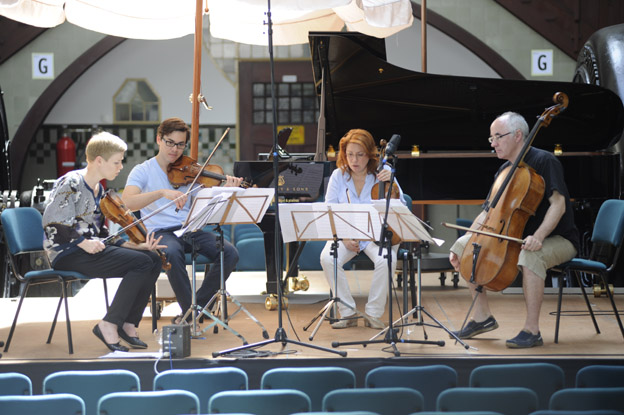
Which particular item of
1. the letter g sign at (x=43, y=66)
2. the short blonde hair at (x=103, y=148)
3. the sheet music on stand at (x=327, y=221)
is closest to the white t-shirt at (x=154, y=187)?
the short blonde hair at (x=103, y=148)

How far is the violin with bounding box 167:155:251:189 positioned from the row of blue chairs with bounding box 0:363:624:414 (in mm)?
1984

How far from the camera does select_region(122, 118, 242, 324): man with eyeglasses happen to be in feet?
14.2

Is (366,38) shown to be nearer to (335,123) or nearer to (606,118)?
(335,123)

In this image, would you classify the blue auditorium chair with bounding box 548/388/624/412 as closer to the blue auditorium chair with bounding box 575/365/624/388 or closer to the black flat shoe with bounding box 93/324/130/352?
the blue auditorium chair with bounding box 575/365/624/388

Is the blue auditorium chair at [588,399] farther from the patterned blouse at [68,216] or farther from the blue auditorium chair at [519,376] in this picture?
the patterned blouse at [68,216]

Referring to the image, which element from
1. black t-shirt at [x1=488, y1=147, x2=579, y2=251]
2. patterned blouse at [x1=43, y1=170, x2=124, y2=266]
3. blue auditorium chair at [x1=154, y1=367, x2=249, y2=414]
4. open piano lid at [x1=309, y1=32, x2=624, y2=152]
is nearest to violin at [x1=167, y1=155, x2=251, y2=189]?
patterned blouse at [x1=43, y1=170, x2=124, y2=266]

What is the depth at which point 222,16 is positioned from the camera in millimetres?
5652

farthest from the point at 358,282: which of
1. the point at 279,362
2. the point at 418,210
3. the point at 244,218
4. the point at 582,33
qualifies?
the point at 582,33

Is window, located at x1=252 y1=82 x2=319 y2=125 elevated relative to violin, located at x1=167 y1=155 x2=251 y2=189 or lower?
elevated

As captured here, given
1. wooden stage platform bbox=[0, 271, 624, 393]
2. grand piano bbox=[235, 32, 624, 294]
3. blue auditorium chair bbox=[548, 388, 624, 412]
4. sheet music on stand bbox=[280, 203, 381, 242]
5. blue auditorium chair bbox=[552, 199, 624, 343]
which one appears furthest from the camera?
grand piano bbox=[235, 32, 624, 294]

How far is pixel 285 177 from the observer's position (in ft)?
16.7

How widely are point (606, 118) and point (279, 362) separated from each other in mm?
3921

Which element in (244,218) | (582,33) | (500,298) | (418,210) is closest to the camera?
(244,218)

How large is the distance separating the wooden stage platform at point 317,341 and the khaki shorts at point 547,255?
0.41m
